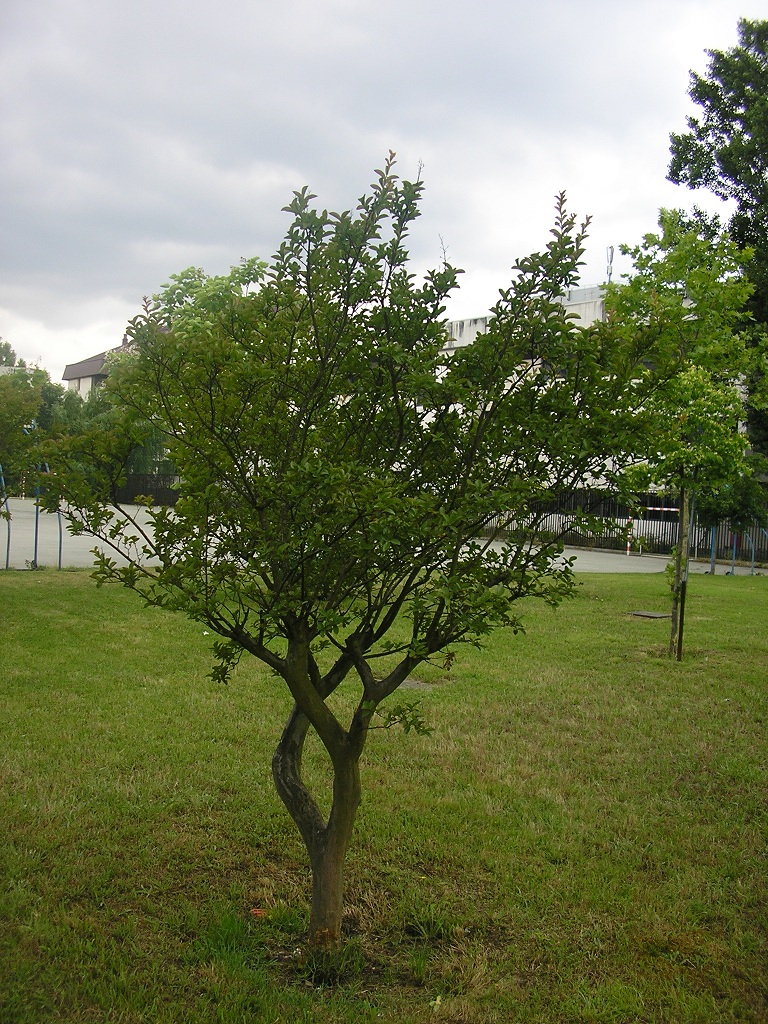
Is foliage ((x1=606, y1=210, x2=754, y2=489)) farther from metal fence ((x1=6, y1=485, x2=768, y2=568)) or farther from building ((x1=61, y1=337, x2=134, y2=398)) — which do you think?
building ((x1=61, y1=337, x2=134, y2=398))

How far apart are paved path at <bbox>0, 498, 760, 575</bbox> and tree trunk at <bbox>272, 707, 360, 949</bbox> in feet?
31.0

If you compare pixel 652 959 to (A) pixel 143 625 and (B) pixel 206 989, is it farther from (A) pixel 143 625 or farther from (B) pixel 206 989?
(A) pixel 143 625

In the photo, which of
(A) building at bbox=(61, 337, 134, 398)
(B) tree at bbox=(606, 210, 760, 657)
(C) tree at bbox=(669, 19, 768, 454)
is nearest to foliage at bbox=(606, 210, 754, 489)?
(B) tree at bbox=(606, 210, 760, 657)

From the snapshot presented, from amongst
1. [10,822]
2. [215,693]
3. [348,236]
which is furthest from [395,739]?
[348,236]

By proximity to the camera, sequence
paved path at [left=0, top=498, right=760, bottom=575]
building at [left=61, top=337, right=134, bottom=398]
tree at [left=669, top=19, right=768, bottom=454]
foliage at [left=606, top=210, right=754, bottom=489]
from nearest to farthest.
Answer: foliage at [left=606, top=210, right=754, bottom=489] → paved path at [left=0, top=498, right=760, bottom=575] → tree at [left=669, top=19, right=768, bottom=454] → building at [left=61, top=337, right=134, bottom=398]

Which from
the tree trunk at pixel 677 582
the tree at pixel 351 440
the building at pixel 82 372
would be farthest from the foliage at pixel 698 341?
the building at pixel 82 372

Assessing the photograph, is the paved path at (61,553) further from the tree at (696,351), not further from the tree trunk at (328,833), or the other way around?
the tree trunk at (328,833)

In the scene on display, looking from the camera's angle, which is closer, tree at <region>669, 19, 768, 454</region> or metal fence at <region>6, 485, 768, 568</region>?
metal fence at <region>6, 485, 768, 568</region>

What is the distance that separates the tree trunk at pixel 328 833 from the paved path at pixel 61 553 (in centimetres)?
946

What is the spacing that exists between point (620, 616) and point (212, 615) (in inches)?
459

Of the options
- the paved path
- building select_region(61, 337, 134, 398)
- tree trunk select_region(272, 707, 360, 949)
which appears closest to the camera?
tree trunk select_region(272, 707, 360, 949)

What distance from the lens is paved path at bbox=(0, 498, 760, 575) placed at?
58.6 ft

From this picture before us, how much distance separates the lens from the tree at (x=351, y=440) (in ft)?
10.6

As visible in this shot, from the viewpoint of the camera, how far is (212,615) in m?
3.25
